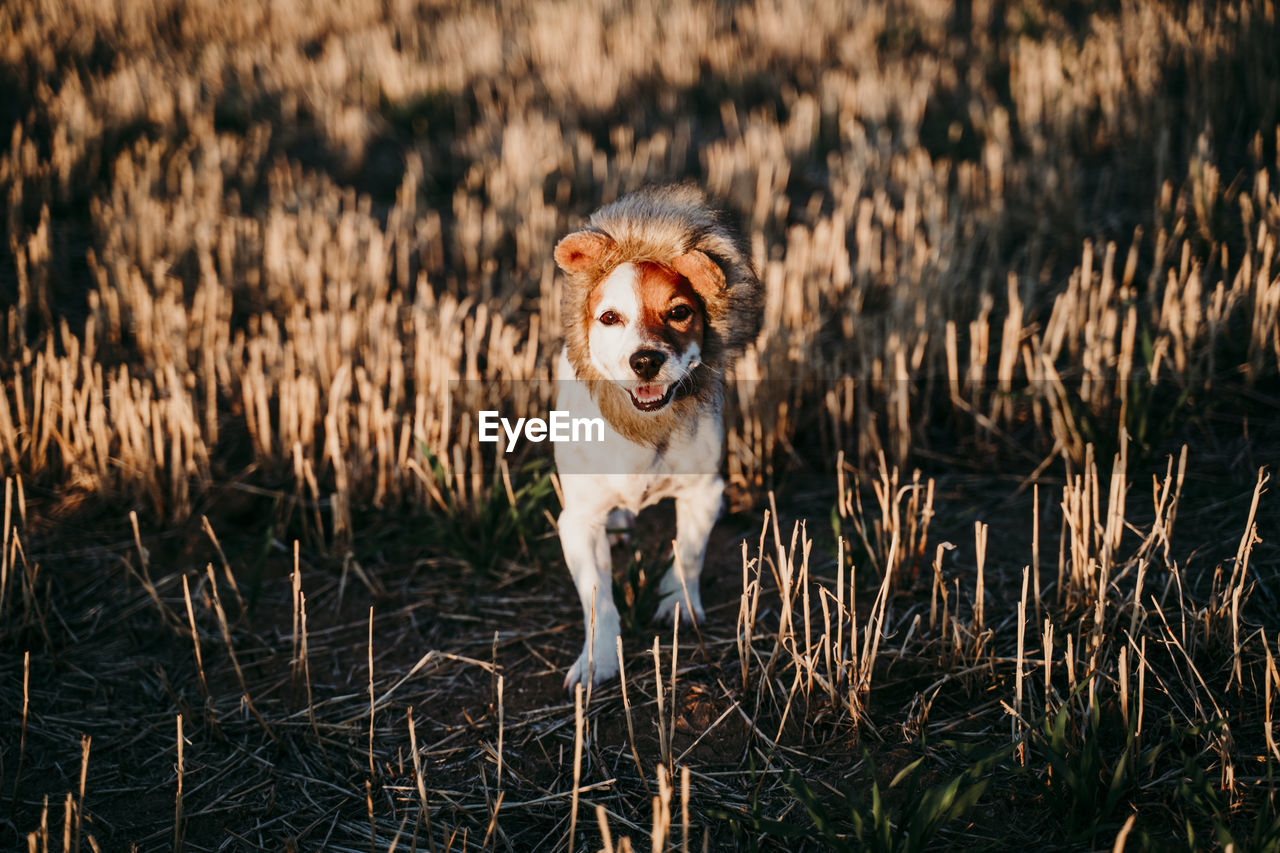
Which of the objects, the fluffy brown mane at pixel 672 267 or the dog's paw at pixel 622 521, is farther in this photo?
the dog's paw at pixel 622 521

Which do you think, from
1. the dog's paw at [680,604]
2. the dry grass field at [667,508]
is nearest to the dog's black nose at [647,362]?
the dry grass field at [667,508]

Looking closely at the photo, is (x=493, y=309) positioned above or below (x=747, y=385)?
above

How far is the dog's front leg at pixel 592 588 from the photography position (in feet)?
9.50

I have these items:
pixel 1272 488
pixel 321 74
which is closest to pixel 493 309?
pixel 1272 488

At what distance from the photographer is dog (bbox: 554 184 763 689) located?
8.52 ft

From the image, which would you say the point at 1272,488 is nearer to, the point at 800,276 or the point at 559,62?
the point at 800,276

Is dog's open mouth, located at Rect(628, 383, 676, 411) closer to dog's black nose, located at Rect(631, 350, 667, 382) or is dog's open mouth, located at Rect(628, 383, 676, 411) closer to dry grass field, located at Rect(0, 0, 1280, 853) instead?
dog's black nose, located at Rect(631, 350, 667, 382)

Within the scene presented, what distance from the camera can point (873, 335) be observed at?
4832mm

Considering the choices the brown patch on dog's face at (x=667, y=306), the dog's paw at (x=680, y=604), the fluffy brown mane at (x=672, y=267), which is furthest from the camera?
the dog's paw at (x=680, y=604)

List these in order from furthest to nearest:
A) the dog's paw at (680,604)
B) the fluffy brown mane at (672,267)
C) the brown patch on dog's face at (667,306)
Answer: the dog's paw at (680,604)
the fluffy brown mane at (672,267)
the brown patch on dog's face at (667,306)

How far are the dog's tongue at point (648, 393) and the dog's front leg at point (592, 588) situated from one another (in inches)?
19.6

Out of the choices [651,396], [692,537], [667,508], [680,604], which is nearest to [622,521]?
Result: [667,508]

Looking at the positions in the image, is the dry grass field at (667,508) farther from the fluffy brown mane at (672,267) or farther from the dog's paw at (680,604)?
the fluffy brown mane at (672,267)

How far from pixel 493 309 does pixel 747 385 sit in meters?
1.97
